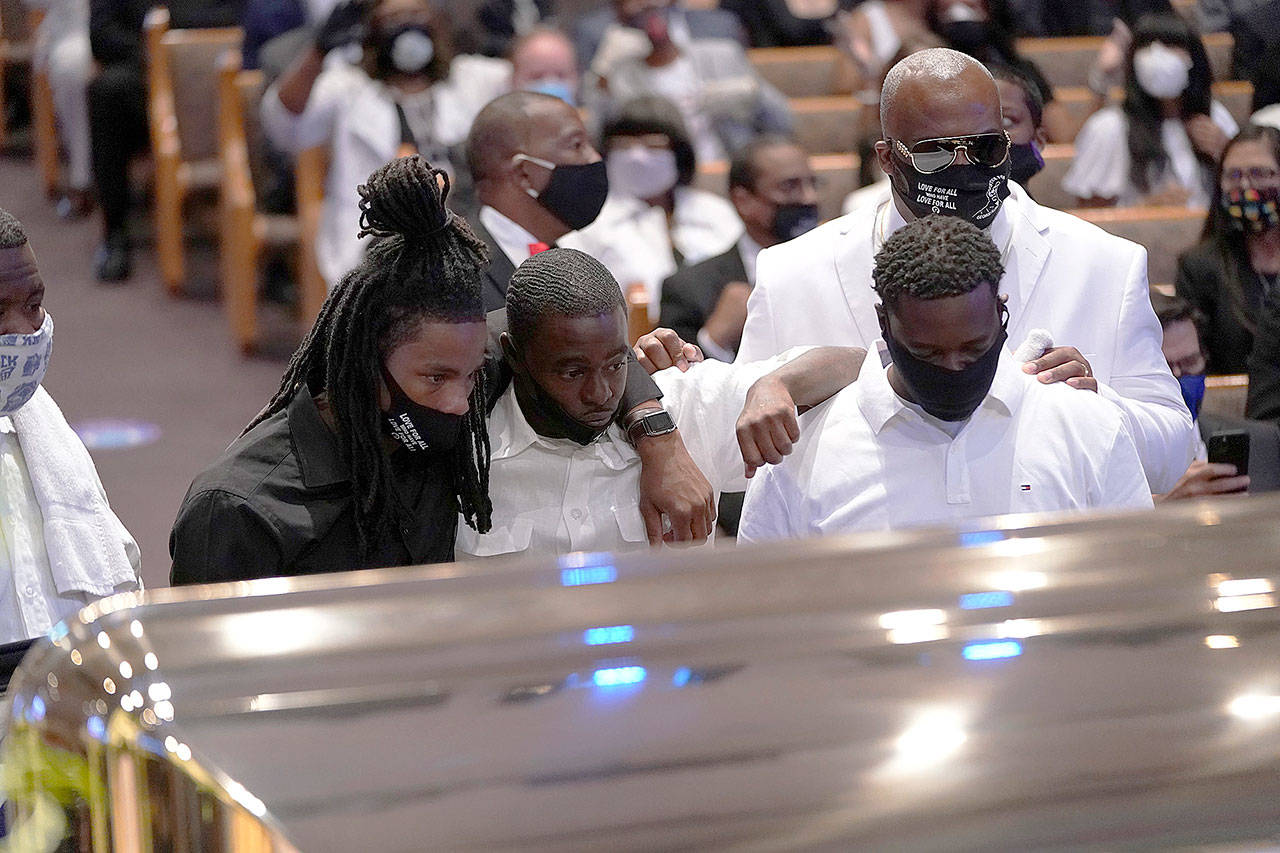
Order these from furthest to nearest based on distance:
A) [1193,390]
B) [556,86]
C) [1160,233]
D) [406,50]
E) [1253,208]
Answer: [556,86] < [406,50] < [1160,233] < [1253,208] < [1193,390]

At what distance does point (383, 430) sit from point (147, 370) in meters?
3.79

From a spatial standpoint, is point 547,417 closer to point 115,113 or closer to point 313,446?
point 313,446

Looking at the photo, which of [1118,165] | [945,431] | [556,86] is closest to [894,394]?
[945,431]

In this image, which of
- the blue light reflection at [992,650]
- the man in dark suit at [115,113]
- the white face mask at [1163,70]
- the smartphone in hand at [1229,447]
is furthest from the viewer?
the man in dark suit at [115,113]

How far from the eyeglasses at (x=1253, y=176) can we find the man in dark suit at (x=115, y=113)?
414 centimetres

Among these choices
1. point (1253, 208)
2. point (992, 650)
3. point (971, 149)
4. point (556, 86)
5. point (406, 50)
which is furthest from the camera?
point (556, 86)

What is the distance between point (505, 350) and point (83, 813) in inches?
63.3

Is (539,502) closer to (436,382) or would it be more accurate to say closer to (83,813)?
(436,382)

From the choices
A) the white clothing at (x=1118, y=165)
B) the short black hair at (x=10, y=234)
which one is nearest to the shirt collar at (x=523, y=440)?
the short black hair at (x=10, y=234)

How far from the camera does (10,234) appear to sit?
6.06 feet

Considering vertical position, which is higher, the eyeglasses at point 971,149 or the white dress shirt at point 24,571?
the eyeglasses at point 971,149

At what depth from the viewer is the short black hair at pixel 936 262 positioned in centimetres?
179

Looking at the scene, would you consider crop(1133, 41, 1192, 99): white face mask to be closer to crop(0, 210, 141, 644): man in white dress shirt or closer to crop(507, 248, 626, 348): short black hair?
crop(507, 248, 626, 348): short black hair

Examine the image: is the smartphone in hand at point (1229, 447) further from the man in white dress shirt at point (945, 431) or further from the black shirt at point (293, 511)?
the black shirt at point (293, 511)
